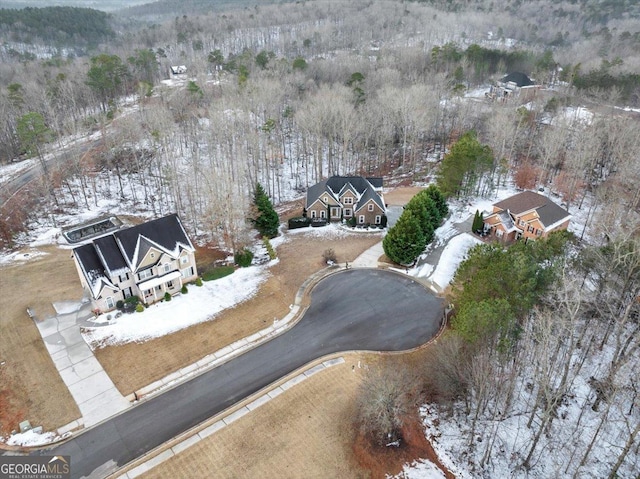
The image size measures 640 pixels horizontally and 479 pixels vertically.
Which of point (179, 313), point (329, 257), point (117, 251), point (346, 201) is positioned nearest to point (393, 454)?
point (179, 313)

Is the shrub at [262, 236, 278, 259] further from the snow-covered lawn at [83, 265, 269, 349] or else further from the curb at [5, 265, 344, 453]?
the curb at [5, 265, 344, 453]

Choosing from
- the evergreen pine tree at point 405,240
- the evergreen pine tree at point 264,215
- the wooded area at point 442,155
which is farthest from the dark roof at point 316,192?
the evergreen pine tree at point 405,240

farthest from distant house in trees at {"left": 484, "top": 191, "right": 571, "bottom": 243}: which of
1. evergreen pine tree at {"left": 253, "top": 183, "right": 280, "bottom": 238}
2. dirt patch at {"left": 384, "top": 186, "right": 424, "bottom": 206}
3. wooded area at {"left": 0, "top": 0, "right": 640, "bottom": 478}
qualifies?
evergreen pine tree at {"left": 253, "top": 183, "right": 280, "bottom": 238}

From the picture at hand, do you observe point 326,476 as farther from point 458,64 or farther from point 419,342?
point 458,64

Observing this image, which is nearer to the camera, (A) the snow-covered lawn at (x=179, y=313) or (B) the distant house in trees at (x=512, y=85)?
(A) the snow-covered lawn at (x=179, y=313)

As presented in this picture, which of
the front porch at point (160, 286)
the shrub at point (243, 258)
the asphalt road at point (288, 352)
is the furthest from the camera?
the shrub at point (243, 258)

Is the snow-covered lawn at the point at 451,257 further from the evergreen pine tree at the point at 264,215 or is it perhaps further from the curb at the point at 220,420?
the evergreen pine tree at the point at 264,215

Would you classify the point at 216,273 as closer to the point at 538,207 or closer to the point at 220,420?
the point at 220,420

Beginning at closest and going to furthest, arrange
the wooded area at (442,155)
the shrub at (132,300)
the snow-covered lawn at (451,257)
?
the wooded area at (442,155), the shrub at (132,300), the snow-covered lawn at (451,257)
